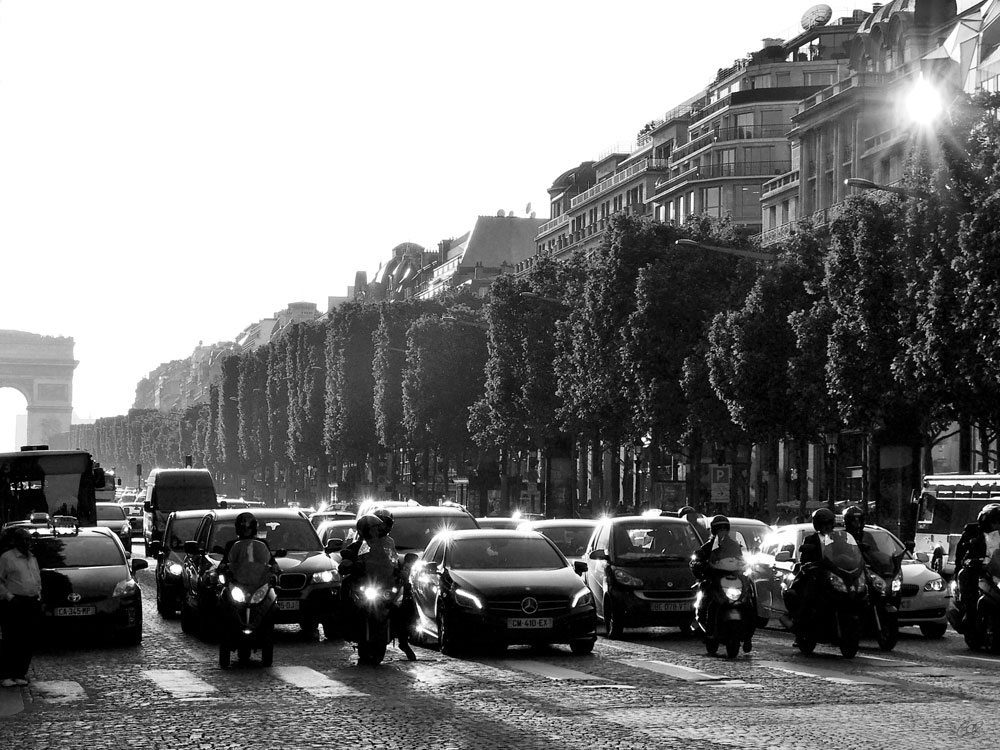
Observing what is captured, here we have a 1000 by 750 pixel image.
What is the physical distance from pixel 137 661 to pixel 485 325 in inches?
2668

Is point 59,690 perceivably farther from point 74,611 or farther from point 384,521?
point 74,611

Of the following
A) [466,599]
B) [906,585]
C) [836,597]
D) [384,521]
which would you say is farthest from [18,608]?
[906,585]

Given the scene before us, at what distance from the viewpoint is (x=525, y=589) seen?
21.8 metres

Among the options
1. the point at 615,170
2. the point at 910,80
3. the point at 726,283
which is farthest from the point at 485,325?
the point at 615,170

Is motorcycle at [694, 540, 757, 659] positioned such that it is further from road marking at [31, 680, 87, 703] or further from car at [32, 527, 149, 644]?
car at [32, 527, 149, 644]

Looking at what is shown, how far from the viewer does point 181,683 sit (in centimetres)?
1883

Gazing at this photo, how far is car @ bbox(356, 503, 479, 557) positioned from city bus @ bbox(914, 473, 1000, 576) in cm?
1063

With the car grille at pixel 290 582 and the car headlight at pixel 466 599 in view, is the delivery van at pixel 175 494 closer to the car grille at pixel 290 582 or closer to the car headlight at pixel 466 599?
the car grille at pixel 290 582

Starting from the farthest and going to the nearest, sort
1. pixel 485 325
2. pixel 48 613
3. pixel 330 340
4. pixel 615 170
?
pixel 615 170, pixel 330 340, pixel 485 325, pixel 48 613

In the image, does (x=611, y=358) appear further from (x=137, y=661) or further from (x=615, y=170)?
(x=615, y=170)

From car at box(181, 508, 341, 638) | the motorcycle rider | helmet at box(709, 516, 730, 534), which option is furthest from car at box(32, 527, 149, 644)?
the motorcycle rider

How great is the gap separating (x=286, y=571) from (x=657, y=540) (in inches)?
196

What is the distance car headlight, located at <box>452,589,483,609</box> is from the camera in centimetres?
2175

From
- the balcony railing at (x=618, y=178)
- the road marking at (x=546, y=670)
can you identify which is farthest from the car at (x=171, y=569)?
the balcony railing at (x=618, y=178)
